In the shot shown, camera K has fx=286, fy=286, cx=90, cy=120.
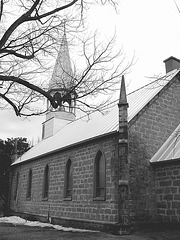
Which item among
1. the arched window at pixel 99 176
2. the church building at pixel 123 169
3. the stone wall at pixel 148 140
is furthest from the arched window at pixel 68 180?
the stone wall at pixel 148 140

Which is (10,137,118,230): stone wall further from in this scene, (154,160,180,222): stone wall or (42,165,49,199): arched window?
(154,160,180,222): stone wall

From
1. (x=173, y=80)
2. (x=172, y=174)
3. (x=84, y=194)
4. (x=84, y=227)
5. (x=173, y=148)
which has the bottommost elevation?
(x=84, y=227)

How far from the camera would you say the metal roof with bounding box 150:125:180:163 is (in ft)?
42.6

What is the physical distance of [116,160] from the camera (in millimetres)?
13047

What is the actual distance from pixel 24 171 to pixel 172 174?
1431 cm

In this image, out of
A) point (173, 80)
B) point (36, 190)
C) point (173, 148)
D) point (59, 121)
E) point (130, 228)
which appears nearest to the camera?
point (130, 228)

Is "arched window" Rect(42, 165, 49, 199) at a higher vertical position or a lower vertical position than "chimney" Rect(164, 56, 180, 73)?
lower

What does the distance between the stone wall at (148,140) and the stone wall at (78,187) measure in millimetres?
909

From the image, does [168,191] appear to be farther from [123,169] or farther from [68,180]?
[68,180]

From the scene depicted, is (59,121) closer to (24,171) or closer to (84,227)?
(24,171)

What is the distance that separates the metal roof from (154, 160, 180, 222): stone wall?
0.81 ft

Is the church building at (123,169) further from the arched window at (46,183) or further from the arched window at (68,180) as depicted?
the arched window at (46,183)

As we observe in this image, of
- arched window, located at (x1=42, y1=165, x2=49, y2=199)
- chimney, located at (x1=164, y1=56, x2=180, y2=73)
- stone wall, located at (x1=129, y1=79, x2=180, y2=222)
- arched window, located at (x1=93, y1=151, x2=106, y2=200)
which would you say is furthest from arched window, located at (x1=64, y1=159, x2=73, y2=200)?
chimney, located at (x1=164, y1=56, x2=180, y2=73)

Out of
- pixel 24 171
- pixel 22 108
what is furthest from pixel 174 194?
pixel 24 171
